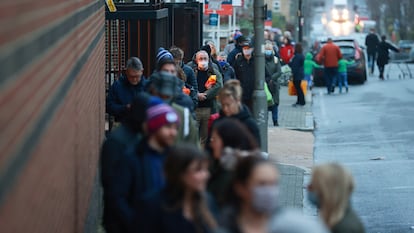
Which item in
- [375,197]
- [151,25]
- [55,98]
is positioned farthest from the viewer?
[151,25]

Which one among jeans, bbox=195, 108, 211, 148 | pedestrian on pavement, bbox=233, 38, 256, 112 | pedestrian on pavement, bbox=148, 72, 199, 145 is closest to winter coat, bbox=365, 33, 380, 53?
pedestrian on pavement, bbox=233, 38, 256, 112

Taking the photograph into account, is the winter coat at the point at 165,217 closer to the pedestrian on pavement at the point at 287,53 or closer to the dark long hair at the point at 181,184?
the dark long hair at the point at 181,184

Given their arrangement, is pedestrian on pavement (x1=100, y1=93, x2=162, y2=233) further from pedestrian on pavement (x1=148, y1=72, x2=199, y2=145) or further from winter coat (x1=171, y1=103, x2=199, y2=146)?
pedestrian on pavement (x1=148, y1=72, x2=199, y2=145)

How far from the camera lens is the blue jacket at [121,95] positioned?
11.2 metres

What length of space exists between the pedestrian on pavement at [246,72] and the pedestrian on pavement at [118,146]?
10202 millimetres

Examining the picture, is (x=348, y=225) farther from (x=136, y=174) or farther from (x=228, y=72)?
(x=228, y=72)

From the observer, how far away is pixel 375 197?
14445mm

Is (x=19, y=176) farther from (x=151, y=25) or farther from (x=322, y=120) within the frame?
(x=322, y=120)

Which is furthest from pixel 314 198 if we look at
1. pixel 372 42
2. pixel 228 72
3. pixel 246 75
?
pixel 372 42

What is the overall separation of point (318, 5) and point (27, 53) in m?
96.3

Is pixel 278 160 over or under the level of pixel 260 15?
under

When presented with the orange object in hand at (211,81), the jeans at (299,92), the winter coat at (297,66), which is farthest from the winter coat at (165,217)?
the jeans at (299,92)

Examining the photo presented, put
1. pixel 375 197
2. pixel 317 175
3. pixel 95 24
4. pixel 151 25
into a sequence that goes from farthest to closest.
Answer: pixel 151 25 → pixel 375 197 → pixel 95 24 → pixel 317 175

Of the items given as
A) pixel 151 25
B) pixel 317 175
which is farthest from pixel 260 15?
pixel 317 175
